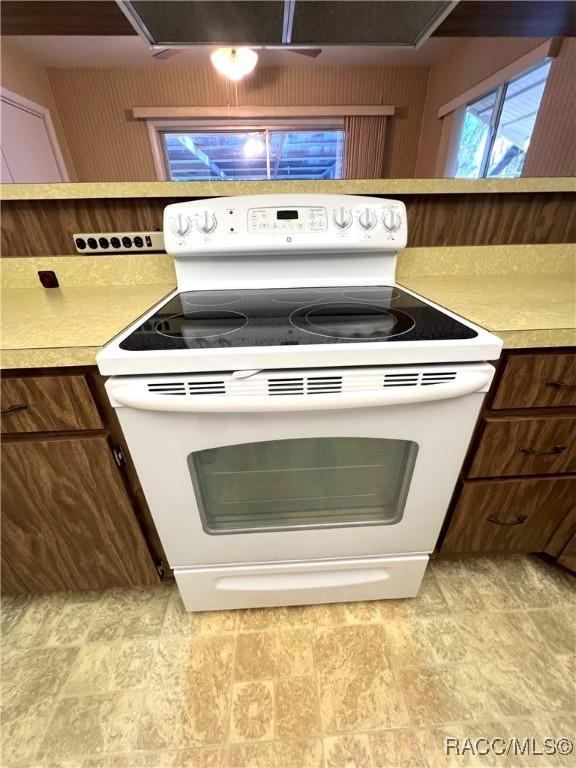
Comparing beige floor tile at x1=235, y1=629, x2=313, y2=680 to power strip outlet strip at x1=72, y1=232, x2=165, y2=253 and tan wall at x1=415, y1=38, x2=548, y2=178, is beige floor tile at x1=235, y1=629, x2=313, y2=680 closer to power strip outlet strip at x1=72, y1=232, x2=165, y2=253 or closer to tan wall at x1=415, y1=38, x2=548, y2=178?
power strip outlet strip at x1=72, y1=232, x2=165, y2=253

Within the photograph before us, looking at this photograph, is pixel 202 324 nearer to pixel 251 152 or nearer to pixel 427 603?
pixel 251 152

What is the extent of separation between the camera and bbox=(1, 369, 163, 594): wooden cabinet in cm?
66

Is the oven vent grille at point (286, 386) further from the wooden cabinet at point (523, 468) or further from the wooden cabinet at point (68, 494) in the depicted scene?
the wooden cabinet at point (523, 468)

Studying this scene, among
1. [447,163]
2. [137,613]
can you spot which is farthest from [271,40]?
[137,613]

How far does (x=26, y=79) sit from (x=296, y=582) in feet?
5.62

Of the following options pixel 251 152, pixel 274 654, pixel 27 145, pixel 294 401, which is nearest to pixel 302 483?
pixel 294 401

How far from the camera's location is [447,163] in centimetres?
106

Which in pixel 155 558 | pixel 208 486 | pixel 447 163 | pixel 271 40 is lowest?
pixel 155 558

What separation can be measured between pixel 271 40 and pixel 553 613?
198 cm

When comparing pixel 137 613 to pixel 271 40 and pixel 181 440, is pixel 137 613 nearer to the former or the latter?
pixel 181 440

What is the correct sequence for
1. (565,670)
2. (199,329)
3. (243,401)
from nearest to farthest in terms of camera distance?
1. (243,401)
2. (199,329)
3. (565,670)

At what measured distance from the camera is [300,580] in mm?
917

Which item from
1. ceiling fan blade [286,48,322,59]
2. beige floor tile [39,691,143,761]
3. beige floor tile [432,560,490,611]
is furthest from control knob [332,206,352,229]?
beige floor tile [39,691,143,761]

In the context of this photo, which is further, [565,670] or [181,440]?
[565,670]
